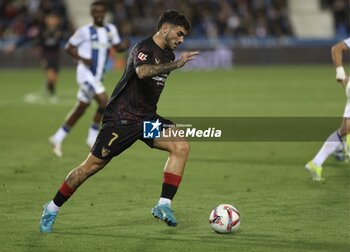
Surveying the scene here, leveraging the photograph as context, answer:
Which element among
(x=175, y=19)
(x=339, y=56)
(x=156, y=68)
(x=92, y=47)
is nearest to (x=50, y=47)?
(x=92, y=47)

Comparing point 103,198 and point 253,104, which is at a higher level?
point 103,198

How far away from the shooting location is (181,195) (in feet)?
34.9

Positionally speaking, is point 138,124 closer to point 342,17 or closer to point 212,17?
point 212,17

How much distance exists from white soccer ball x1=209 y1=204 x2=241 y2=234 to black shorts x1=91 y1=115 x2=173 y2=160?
0.97m

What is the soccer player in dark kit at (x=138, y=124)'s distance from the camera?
8.45 meters

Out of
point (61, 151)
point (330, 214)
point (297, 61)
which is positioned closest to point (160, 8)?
point (297, 61)

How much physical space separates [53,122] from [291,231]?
455 inches

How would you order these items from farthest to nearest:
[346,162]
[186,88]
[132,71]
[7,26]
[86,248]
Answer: [7,26] < [186,88] < [346,162] < [132,71] < [86,248]

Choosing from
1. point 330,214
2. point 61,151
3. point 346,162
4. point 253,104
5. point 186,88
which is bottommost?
point 186,88

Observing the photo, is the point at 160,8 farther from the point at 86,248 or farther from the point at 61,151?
the point at 86,248

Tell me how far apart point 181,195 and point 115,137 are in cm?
233

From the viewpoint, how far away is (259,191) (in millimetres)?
10867

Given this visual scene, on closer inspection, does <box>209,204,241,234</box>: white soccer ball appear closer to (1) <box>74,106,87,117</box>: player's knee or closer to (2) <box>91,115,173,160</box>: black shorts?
(2) <box>91,115,173,160</box>: black shorts

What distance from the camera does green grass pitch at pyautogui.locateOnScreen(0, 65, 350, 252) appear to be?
8.12m
